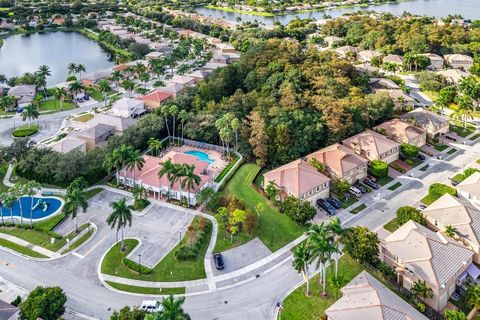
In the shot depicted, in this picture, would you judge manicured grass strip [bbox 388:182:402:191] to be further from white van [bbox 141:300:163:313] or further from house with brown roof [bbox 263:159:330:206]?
white van [bbox 141:300:163:313]

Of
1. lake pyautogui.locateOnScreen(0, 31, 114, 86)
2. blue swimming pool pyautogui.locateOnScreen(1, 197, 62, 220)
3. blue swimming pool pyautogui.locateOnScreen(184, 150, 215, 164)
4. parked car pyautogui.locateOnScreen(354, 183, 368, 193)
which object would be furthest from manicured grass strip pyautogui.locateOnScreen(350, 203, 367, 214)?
lake pyautogui.locateOnScreen(0, 31, 114, 86)

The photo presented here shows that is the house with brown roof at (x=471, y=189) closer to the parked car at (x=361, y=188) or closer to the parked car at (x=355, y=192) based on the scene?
the parked car at (x=361, y=188)

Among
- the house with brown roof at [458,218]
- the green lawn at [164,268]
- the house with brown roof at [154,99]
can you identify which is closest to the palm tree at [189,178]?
the green lawn at [164,268]

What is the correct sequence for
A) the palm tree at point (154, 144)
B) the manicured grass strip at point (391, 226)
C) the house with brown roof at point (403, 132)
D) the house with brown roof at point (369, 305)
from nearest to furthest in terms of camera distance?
the house with brown roof at point (369, 305)
the manicured grass strip at point (391, 226)
the palm tree at point (154, 144)
the house with brown roof at point (403, 132)

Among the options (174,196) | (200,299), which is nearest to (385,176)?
(174,196)

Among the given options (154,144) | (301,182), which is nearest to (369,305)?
(301,182)

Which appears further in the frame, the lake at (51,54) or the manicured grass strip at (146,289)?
the lake at (51,54)
